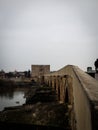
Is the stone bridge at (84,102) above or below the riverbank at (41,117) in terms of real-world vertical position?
above

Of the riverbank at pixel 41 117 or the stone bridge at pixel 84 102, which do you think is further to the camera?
the riverbank at pixel 41 117

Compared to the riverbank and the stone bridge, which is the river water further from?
the stone bridge

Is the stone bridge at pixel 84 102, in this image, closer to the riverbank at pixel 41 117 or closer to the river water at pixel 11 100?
the riverbank at pixel 41 117

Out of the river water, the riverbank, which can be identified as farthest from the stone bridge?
the river water

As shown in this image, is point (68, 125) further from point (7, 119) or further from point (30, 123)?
point (7, 119)

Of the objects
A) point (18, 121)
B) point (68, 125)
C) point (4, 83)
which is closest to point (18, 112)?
point (18, 121)

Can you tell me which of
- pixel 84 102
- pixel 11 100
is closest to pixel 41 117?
pixel 84 102

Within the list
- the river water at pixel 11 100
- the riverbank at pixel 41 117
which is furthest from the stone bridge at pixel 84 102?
the river water at pixel 11 100

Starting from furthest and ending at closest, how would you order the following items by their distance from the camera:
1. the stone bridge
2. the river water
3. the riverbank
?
the river water < the riverbank < the stone bridge

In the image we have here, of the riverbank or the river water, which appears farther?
the river water

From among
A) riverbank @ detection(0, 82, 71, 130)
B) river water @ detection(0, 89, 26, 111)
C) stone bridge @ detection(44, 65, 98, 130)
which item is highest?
stone bridge @ detection(44, 65, 98, 130)

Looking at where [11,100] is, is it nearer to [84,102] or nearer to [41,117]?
[41,117]

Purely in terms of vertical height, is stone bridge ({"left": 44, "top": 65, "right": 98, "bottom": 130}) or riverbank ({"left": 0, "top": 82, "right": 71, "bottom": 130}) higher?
stone bridge ({"left": 44, "top": 65, "right": 98, "bottom": 130})

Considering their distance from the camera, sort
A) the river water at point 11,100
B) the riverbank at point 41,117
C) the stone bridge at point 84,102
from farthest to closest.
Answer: the river water at point 11,100 < the riverbank at point 41,117 < the stone bridge at point 84,102
